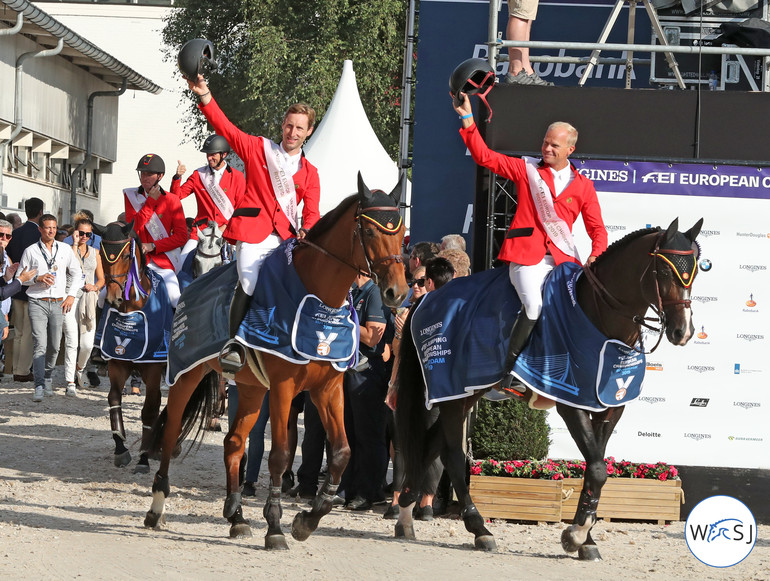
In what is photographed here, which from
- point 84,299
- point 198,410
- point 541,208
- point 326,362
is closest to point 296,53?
point 84,299

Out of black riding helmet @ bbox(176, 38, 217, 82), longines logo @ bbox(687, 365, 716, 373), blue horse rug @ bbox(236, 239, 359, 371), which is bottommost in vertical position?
longines logo @ bbox(687, 365, 716, 373)

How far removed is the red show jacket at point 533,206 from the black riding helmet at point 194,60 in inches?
68.9

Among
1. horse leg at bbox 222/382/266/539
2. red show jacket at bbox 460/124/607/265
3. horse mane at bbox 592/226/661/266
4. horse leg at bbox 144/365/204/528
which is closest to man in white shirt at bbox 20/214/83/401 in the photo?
horse leg at bbox 144/365/204/528

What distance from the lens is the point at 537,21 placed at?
13945 mm

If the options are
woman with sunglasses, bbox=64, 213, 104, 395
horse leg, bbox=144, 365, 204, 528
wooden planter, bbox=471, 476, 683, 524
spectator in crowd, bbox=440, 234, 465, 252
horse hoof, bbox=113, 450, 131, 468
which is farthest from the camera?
woman with sunglasses, bbox=64, 213, 104, 395

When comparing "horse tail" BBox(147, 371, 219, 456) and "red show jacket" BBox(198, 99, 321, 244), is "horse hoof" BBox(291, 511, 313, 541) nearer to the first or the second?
"horse tail" BBox(147, 371, 219, 456)

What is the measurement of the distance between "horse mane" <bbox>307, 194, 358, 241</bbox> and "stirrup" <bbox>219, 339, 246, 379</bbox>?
86 cm

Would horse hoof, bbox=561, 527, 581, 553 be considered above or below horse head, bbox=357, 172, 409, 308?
below

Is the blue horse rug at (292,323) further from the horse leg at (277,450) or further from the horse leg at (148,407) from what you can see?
the horse leg at (148,407)

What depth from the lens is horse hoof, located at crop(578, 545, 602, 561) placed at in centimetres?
741

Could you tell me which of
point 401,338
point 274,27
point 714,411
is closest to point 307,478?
point 401,338

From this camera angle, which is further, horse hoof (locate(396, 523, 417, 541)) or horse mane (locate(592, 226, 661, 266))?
horse hoof (locate(396, 523, 417, 541))

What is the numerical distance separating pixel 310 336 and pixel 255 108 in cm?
2232
